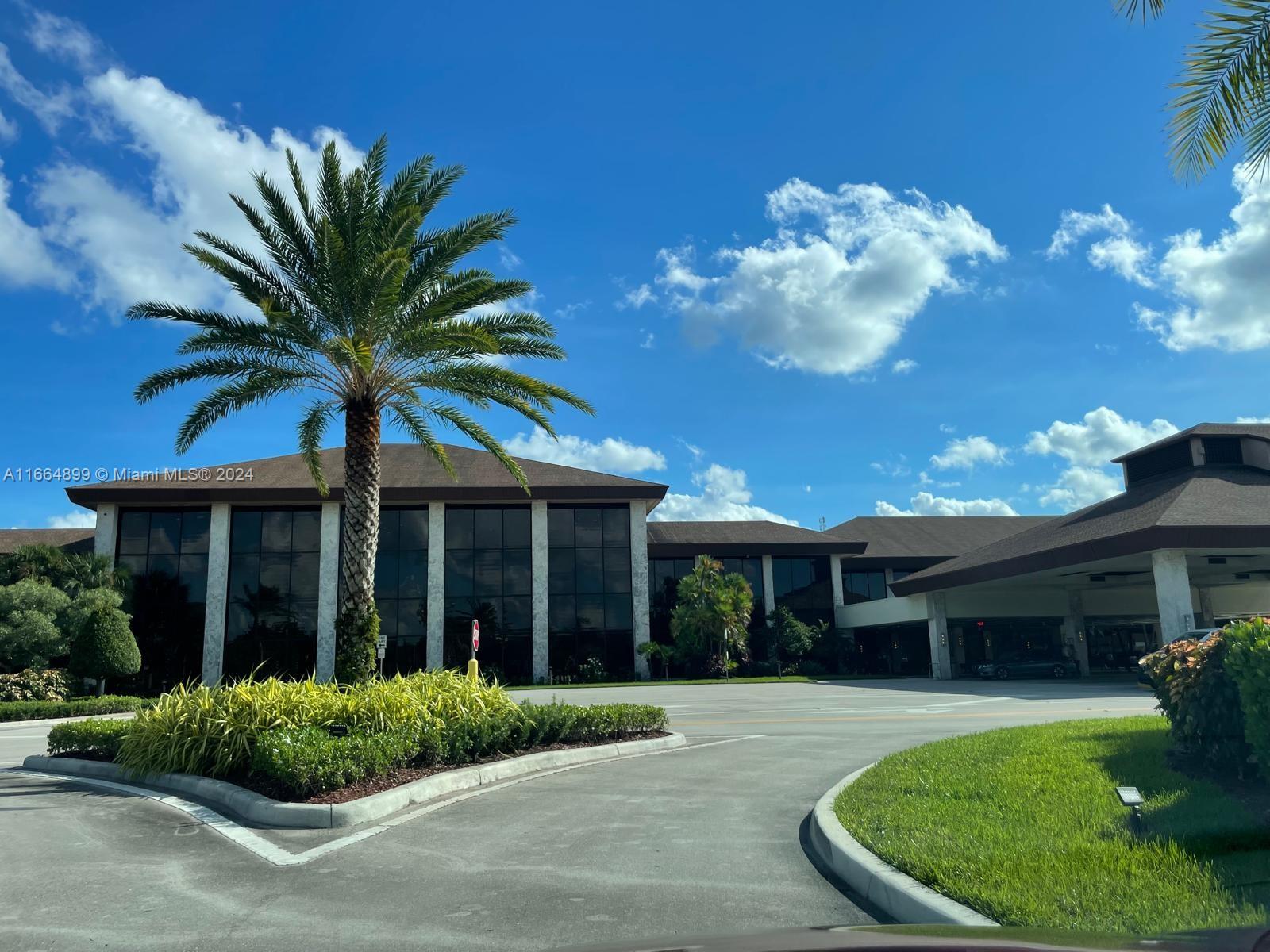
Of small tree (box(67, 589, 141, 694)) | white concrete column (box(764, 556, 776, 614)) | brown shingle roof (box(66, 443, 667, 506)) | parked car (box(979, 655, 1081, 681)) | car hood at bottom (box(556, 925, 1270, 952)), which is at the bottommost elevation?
parked car (box(979, 655, 1081, 681))

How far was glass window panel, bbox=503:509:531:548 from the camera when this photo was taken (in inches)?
1628

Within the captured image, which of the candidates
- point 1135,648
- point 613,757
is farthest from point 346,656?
point 1135,648

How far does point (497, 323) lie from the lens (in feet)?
58.5

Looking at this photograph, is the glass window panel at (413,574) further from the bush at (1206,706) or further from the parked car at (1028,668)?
the bush at (1206,706)

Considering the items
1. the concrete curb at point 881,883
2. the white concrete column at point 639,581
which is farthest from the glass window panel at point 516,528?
the concrete curb at point 881,883

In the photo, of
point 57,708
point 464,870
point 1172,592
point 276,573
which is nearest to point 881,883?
point 464,870

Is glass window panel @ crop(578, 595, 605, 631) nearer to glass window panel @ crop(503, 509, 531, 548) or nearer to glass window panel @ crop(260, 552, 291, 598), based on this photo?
glass window panel @ crop(503, 509, 531, 548)

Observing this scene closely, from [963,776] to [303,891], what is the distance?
6281 mm

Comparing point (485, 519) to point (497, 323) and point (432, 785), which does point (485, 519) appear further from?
point (432, 785)

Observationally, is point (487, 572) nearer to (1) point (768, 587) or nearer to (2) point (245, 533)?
(2) point (245, 533)

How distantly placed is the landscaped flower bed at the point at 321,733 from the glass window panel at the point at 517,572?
1067 inches

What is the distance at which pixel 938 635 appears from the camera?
40.3 metres

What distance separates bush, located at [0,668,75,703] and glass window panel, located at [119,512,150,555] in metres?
9.10

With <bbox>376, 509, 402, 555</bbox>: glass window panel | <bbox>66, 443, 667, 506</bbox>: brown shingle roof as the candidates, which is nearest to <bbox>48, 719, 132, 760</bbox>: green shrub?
<bbox>66, 443, 667, 506</bbox>: brown shingle roof
